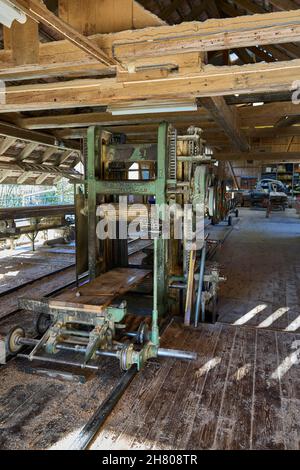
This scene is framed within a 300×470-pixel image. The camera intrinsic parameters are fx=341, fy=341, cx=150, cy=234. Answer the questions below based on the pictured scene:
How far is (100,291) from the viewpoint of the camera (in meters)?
3.30

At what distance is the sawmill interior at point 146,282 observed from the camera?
7.45 ft

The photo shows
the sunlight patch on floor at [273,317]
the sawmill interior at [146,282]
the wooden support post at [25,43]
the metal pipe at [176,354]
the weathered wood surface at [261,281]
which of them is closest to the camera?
the sawmill interior at [146,282]

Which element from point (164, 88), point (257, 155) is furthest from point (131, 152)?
point (257, 155)

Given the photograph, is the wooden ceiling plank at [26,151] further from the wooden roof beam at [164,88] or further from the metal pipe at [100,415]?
the metal pipe at [100,415]

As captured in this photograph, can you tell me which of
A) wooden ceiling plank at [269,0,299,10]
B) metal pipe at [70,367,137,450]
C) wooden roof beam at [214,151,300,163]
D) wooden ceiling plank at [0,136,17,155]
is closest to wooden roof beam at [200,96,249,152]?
wooden ceiling plank at [269,0,299,10]

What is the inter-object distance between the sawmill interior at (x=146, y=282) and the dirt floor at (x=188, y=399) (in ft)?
0.04

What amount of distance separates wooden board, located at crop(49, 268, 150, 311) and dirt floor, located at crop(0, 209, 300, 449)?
1.85ft

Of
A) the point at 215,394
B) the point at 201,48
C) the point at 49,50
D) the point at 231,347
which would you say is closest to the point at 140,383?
the point at 215,394

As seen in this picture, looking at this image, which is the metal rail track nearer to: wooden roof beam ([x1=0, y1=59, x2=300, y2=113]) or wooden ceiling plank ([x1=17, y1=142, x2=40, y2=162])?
wooden roof beam ([x1=0, y1=59, x2=300, y2=113])

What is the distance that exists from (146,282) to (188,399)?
2.44 m

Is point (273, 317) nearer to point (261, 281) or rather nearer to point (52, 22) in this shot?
point (261, 281)

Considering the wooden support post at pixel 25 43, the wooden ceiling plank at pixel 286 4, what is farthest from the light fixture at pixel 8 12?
the wooden ceiling plank at pixel 286 4

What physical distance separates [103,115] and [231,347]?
425 centimetres

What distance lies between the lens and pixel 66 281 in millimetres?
5871
